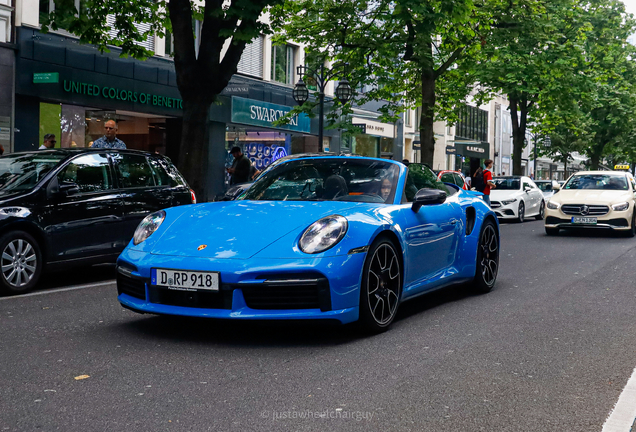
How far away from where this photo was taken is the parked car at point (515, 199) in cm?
2372

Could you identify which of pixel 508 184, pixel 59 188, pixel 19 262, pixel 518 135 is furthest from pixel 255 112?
pixel 19 262

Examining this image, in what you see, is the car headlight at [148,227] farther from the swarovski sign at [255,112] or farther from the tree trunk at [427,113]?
the swarovski sign at [255,112]

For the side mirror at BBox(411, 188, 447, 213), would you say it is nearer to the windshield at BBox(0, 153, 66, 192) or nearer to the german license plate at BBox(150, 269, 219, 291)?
the german license plate at BBox(150, 269, 219, 291)

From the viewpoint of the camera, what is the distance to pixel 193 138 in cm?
1463

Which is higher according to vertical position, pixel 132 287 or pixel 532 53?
pixel 532 53

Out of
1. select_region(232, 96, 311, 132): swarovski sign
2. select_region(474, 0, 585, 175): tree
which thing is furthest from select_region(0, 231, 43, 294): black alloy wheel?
select_region(232, 96, 311, 132): swarovski sign

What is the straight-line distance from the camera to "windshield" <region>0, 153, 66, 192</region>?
8.52m

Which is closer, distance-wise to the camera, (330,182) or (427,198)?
(427,198)

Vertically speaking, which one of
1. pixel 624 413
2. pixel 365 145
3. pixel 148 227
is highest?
pixel 365 145

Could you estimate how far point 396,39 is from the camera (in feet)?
70.9

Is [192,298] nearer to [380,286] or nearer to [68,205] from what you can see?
[380,286]

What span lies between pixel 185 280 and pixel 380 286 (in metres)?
1.46

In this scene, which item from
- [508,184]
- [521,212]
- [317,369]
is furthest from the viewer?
[508,184]

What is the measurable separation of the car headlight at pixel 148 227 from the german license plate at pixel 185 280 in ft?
2.11
